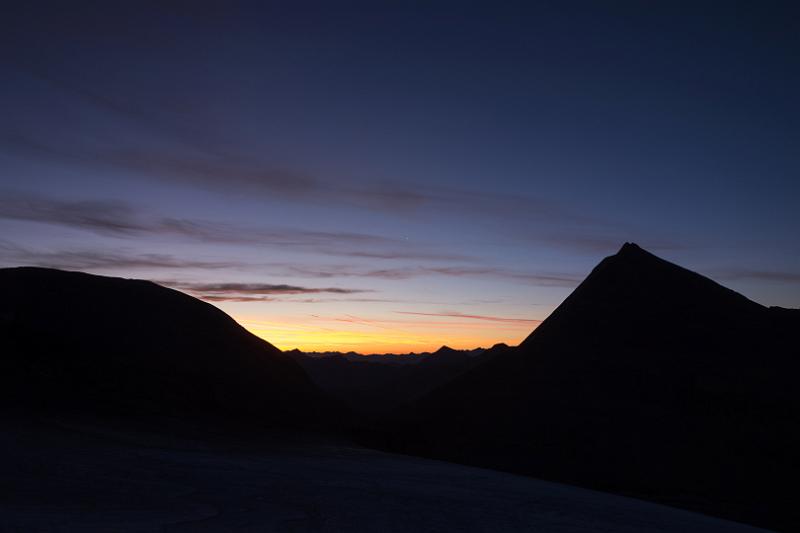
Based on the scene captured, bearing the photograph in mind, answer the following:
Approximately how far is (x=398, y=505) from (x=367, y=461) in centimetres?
677

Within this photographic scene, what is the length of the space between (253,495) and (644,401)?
16.4 metres

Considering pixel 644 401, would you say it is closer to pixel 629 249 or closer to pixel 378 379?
pixel 629 249

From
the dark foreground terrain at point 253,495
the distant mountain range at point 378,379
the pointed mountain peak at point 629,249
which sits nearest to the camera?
the dark foreground terrain at point 253,495

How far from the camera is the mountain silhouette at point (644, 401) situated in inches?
625

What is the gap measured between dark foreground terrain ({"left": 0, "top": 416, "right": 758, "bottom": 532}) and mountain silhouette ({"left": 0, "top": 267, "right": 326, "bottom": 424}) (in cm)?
479

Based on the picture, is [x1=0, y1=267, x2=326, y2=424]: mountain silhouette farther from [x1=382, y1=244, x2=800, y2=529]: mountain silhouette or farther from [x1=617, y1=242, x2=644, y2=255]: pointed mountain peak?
Answer: [x1=617, y1=242, x2=644, y2=255]: pointed mountain peak

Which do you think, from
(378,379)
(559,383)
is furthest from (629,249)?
(378,379)

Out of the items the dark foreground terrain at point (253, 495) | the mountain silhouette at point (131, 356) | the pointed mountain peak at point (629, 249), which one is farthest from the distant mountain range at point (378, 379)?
the dark foreground terrain at point (253, 495)

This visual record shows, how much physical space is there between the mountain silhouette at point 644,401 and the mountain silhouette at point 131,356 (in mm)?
6181

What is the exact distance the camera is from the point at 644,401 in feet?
65.4

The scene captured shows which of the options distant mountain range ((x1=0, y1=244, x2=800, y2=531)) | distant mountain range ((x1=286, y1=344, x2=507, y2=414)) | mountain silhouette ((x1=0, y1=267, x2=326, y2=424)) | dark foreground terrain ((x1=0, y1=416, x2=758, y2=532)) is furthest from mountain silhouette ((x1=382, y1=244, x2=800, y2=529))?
distant mountain range ((x1=286, y1=344, x2=507, y2=414))

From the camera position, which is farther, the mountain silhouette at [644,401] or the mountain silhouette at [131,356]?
the mountain silhouette at [131,356]

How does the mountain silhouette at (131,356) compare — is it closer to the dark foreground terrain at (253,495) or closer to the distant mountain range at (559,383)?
the distant mountain range at (559,383)

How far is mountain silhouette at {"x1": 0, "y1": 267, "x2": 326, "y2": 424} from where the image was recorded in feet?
60.7
